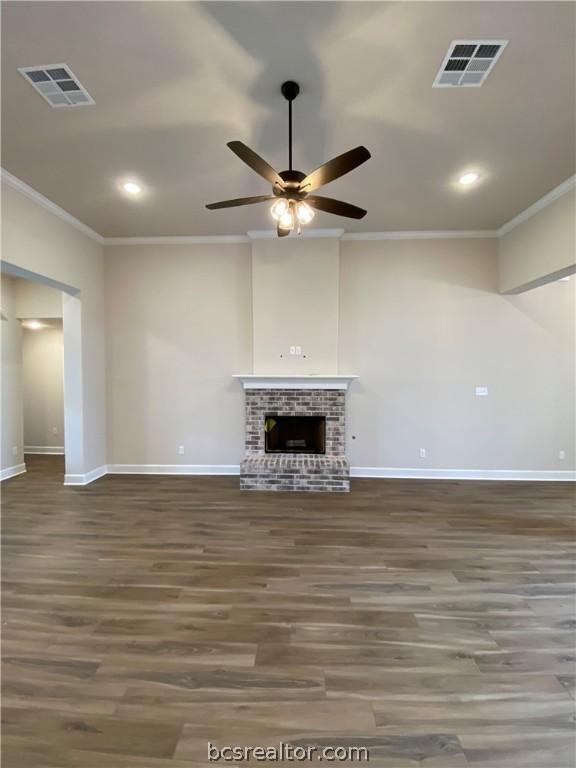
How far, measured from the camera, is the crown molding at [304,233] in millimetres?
4875

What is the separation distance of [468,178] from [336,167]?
209 centimetres

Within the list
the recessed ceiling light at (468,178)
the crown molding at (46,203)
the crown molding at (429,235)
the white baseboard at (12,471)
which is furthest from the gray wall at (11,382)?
the recessed ceiling light at (468,178)

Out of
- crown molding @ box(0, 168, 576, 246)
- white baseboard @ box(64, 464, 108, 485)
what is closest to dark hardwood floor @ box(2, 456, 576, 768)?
white baseboard @ box(64, 464, 108, 485)

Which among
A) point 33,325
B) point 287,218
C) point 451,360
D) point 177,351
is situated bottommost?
point 451,360

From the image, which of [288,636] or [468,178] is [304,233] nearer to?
[468,178]

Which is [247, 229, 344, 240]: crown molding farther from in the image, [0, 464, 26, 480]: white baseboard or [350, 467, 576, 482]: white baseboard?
[0, 464, 26, 480]: white baseboard

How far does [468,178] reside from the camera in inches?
140

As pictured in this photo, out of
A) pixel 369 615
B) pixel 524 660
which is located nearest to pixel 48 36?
pixel 369 615

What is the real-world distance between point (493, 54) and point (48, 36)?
106 inches

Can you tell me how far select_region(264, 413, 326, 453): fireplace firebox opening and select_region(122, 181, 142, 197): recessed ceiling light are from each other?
127 inches

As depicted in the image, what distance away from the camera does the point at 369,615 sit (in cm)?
218

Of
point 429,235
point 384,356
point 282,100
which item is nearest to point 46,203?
point 282,100

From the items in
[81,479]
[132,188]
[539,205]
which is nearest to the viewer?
[132,188]

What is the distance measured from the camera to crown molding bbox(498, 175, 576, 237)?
3.64 meters
